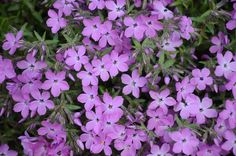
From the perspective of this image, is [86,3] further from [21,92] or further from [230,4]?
[230,4]

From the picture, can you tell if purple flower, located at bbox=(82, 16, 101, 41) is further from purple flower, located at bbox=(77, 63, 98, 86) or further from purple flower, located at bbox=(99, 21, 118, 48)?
purple flower, located at bbox=(77, 63, 98, 86)

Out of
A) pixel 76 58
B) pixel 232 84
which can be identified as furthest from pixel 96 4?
pixel 232 84

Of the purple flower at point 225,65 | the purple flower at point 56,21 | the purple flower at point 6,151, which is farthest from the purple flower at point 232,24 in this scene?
the purple flower at point 6,151

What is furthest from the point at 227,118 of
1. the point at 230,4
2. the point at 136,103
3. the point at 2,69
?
the point at 2,69

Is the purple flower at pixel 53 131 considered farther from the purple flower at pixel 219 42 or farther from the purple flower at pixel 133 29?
the purple flower at pixel 219 42

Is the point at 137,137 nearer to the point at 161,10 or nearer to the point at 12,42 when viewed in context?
the point at 161,10

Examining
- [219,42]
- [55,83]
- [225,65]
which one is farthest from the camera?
[219,42]
